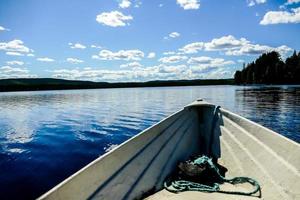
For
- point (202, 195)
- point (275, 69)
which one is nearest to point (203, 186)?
point (202, 195)

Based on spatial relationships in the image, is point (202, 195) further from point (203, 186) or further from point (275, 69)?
point (275, 69)

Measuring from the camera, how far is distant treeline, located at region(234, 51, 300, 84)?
354 feet

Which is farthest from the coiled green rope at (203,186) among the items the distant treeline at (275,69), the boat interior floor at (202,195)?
the distant treeline at (275,69)

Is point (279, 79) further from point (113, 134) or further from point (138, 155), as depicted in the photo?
point (138, 155)

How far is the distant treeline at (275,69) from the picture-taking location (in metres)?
108

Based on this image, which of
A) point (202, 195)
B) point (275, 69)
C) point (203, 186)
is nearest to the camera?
point (202, 195)

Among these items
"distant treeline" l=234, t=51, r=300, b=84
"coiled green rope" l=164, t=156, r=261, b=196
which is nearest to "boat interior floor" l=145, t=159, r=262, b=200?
"coiled green rope" l=164, t=156, r=261, b=196

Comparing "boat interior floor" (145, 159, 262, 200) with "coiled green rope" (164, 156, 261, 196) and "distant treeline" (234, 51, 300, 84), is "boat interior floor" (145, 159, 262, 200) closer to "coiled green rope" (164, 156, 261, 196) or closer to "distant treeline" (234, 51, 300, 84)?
"coiled green rope" (164, 156, 261, 196)

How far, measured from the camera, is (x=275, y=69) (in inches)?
4358

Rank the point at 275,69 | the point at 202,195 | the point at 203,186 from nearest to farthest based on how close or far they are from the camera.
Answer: the point at 202,195, the point at 203,186, the point at 275,69

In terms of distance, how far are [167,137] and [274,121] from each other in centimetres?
1500

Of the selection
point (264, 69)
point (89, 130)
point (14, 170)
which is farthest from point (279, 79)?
point (14, 170)

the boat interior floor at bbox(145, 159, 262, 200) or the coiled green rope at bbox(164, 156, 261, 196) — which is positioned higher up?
the coiled green rope at bbox(164, 156, 261, 196)

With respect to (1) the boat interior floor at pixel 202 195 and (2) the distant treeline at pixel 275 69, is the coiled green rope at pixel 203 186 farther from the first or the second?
(2) the distant treeline at pixel 275 69
